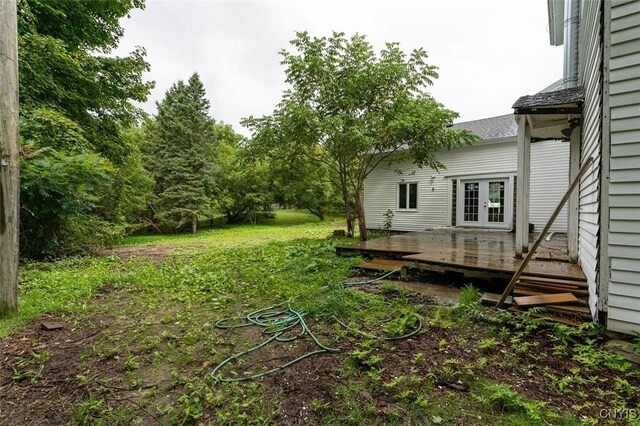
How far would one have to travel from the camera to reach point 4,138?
316cm

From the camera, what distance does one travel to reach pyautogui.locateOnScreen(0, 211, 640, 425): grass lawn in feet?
5.92

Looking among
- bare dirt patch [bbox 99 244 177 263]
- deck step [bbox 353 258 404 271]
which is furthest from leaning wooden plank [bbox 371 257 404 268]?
bare dirt patch [bbox 99 244 177 263]

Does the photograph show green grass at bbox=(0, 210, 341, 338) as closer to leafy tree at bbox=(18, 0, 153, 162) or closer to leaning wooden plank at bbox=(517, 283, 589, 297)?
leafy tree at bbox=(18, 0, 153, 162)

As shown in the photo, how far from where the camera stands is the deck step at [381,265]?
515cm

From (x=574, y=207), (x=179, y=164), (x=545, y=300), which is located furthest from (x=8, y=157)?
(x=179, y=164)

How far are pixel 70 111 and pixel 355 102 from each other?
24.3ft

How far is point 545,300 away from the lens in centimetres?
312

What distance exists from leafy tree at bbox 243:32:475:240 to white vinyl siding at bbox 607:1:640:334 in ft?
16.3

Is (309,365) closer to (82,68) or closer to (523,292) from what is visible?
(523,292)

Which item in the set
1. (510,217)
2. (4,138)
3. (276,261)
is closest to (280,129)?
(276,261)

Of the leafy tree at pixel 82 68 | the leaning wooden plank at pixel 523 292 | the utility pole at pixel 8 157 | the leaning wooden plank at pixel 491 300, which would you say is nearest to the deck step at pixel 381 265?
the leaning wooden plank at pixel 491 300

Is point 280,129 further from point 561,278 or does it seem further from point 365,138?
point 561,278

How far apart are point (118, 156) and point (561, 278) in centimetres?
1102

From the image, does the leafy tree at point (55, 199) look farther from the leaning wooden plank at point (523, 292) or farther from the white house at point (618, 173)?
the white house at point (618, 173)
